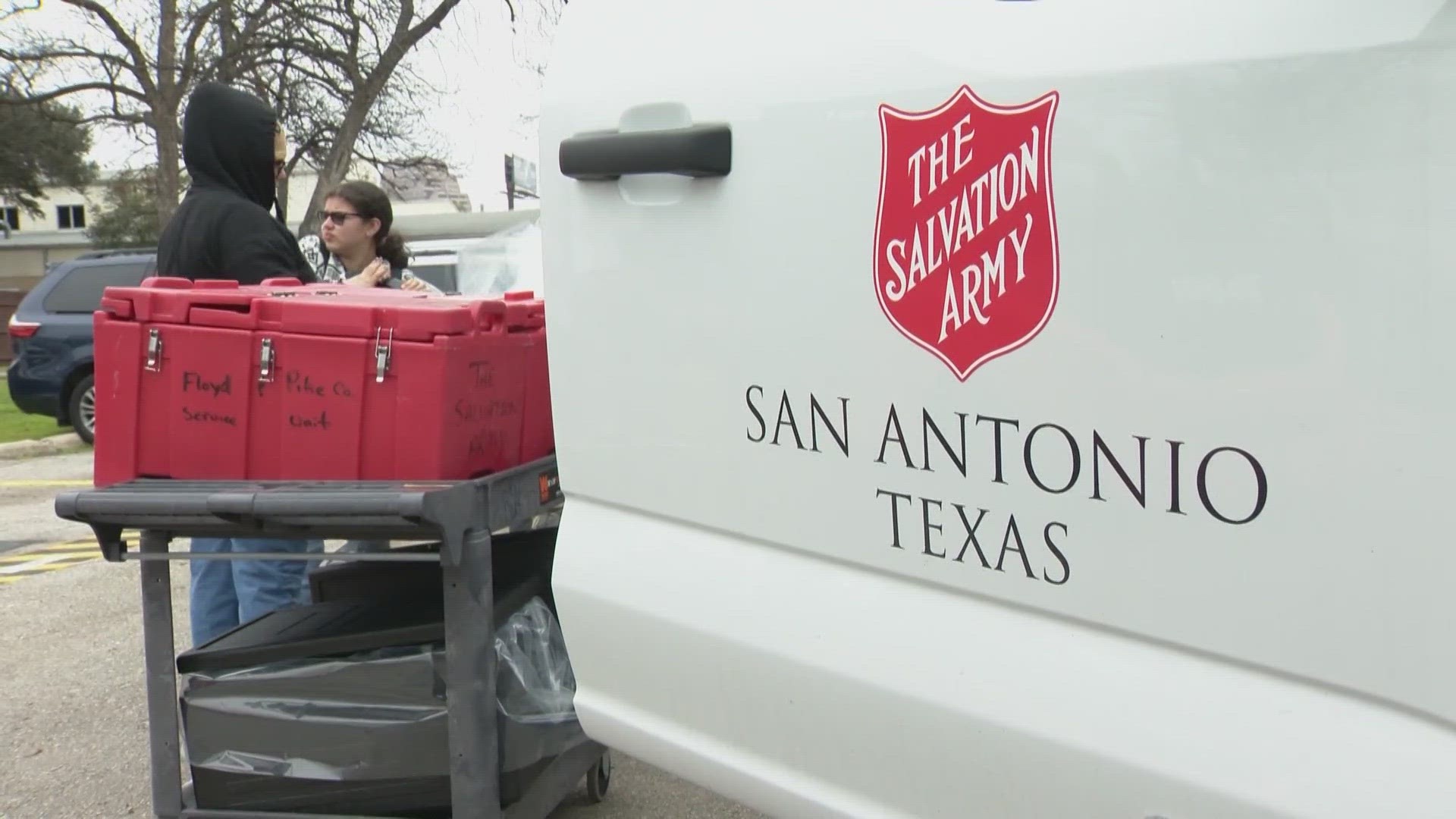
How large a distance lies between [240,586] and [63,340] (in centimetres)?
1031

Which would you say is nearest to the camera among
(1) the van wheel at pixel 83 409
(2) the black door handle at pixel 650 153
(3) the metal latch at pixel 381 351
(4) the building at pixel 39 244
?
(2) the black door handle at pixel 650 153

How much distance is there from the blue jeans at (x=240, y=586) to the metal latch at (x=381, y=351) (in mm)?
1112

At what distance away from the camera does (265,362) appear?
8.37ft

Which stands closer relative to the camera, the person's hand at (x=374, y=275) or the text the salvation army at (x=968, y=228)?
the text the salvation army at (x=968, y=228)

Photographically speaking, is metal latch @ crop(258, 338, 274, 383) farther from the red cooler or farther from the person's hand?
the person's hand

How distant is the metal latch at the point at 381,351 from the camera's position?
246 cm

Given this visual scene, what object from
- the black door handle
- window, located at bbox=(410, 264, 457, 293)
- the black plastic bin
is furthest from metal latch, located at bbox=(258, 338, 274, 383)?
window, located at bbox=(410, 264, 457, 293)

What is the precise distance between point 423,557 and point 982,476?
1.43m

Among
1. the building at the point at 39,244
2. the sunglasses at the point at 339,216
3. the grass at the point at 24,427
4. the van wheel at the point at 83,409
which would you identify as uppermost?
the building at the point at 39,244

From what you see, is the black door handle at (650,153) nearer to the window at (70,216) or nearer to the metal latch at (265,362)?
the metal latch at (265,362)

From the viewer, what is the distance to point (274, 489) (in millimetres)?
2408

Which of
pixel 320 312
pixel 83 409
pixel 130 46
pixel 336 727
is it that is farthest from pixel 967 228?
pixel 130 46

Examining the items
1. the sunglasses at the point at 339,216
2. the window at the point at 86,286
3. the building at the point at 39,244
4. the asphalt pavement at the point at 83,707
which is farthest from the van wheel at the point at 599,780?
the building at the point at 39,244

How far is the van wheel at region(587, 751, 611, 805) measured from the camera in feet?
11.3
